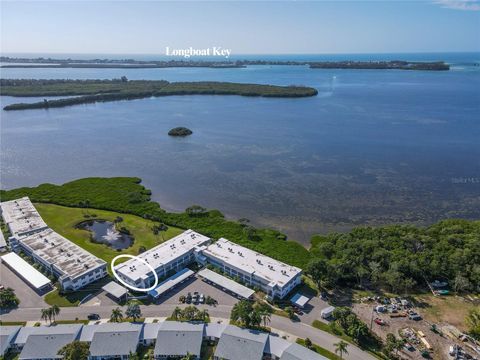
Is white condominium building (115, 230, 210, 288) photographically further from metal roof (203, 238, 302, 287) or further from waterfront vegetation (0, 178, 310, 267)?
waterfront vegetation (0, 178, 310, 267)

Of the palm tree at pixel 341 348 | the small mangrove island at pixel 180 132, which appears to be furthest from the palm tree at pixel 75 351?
the small mangrove island at pixel 180 132

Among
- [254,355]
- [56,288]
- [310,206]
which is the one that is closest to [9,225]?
[56,288]

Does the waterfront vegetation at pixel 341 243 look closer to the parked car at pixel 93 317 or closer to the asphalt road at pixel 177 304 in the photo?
the asphalt road at pixel 177 304

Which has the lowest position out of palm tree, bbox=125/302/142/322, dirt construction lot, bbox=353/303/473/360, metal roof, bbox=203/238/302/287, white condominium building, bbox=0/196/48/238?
dirt construction lot, bbox=353/303/473/360

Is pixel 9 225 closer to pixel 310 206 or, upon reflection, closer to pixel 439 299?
pixel 310 206

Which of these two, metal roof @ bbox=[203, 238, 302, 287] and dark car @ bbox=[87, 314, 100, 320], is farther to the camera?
metal roof @ bbox=[203, 238, 302, 287]

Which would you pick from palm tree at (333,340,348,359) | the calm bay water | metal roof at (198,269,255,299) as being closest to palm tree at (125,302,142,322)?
metal roof at (198,269,255,299)
